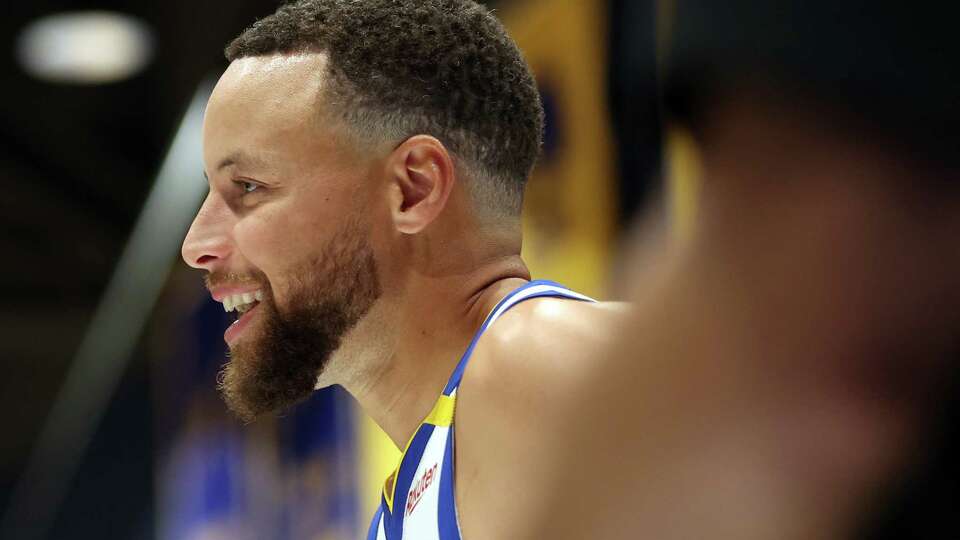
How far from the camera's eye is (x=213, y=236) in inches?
68.0

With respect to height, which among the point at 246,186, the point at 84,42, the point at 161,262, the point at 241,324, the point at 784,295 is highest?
the point at 84,42

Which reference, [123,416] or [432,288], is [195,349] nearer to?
[123,416]

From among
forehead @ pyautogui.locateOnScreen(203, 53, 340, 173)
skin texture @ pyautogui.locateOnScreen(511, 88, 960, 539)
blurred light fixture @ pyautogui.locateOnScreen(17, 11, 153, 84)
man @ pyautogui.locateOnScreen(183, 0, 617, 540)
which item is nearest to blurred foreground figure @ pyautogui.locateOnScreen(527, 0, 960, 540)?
skin texture @ pyautogui.locateOnScreen(511, 88, 960, 539)

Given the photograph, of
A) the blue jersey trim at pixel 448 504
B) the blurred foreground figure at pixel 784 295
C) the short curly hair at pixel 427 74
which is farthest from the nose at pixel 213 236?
the blurred foreground figure at pixel 784 295

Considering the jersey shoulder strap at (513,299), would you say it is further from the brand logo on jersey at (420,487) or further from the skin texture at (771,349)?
the skin texture at (771,349)

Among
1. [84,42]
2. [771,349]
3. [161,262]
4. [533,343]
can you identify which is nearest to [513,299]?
[533,343]

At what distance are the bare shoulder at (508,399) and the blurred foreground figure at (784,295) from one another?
0.78 m

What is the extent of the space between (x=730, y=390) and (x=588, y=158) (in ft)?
7.37

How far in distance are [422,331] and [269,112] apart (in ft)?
1.27

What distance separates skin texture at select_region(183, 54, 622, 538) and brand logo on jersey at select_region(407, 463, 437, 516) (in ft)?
0.58

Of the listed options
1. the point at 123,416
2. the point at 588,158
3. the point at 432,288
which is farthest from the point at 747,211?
the point at 123,416

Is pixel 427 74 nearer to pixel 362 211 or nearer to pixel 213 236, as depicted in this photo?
pixel 362 211

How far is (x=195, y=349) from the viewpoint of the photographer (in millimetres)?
4738

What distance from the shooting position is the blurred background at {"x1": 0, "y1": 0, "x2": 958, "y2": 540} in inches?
100
